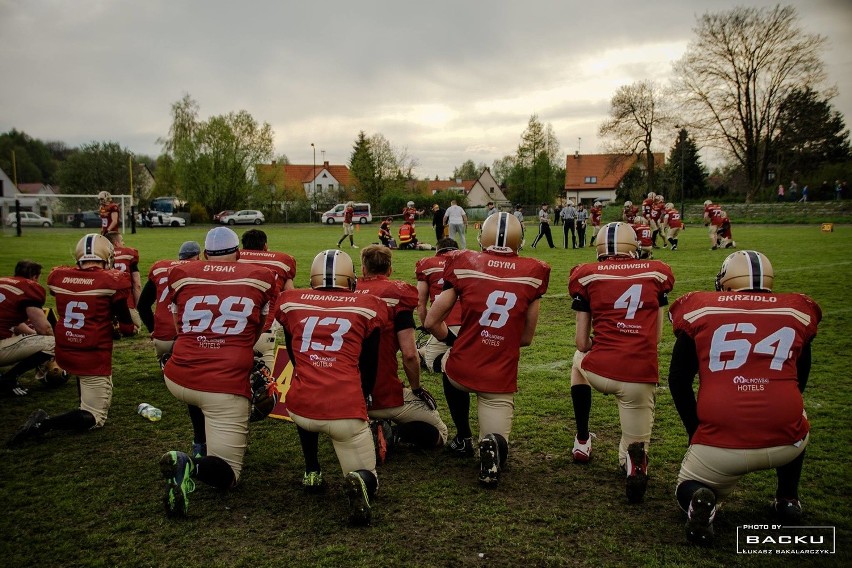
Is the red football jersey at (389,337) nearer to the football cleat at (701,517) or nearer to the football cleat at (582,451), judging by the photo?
the football cleat at (582,451)

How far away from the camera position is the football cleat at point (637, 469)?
4.23 metres

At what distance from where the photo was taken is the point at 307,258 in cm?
2147

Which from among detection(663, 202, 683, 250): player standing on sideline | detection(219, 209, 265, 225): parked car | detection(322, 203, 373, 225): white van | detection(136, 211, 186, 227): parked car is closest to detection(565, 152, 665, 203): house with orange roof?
detection(322, 203, 373, 225): white van

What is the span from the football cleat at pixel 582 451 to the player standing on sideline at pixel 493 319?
2.24 ft

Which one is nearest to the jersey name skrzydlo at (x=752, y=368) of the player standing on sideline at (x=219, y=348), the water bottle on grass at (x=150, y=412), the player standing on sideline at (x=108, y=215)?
the player standing on sideline at (x=219, y=348)

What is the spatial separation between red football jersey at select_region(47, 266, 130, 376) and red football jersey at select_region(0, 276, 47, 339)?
37.1 inches

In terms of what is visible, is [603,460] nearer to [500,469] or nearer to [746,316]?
[500,469]

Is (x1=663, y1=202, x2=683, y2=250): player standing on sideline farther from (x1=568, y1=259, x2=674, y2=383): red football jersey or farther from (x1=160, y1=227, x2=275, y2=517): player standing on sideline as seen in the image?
(x1=160, y1=227, x2=275, y2=517): player standing on sideline

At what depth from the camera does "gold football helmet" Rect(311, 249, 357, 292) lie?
451 cm

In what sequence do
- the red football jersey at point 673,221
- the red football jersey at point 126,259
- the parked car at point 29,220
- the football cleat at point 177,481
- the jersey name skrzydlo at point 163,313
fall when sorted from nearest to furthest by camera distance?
the football cleat at point 177,481, the jersey name skrzydlo at point 163,313, the red football jersey at point 126,259, the red football jersey at point 673,221, the parked car at point 29,220

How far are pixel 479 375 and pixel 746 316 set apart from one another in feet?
6.45

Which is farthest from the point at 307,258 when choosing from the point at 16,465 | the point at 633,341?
the point at 633,341

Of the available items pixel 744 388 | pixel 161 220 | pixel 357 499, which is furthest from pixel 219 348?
pixel 161 220

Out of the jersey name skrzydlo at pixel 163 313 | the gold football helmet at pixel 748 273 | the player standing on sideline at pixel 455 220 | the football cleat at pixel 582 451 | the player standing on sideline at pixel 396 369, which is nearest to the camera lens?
the gold football helmet at pixel 748 273
